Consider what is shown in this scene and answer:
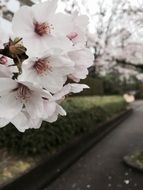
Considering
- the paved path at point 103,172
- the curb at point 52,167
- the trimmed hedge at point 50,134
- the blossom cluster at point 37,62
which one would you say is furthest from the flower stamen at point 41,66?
the paved path at point 103,172

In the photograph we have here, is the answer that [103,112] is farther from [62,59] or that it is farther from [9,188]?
[62,59]

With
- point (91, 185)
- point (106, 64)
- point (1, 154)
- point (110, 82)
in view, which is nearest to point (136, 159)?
point (91, 185)

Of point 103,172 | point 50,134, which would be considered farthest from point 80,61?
point 103,172

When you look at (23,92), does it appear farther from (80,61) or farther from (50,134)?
(50,134)

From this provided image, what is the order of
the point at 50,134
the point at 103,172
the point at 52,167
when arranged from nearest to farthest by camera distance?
the point at 52,167, the point at 50,134, the point at 103,172

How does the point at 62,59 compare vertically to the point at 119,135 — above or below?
above

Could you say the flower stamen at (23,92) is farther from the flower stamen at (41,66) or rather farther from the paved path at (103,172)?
the paved path at (103,172)

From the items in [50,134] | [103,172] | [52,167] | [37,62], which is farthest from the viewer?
[103,172]
